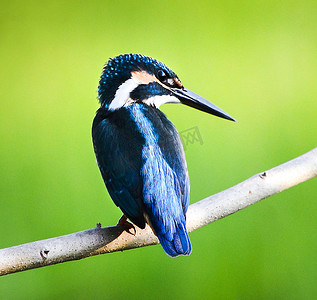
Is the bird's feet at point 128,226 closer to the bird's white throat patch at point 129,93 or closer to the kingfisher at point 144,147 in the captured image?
the kingfisher at point 144,147

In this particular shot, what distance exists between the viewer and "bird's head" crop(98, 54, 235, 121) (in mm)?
1036

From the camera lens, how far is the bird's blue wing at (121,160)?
94 centimetres

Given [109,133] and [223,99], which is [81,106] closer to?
[223,99]

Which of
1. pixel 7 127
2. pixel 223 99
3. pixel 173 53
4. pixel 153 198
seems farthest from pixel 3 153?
pixel 153 198

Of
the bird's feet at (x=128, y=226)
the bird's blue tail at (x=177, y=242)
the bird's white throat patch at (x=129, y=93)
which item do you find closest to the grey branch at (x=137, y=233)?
the bird's feet at (x=128, y=226)

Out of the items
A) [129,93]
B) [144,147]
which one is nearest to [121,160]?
[144,147]

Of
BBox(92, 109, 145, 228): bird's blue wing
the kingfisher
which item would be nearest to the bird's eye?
the kingfisher

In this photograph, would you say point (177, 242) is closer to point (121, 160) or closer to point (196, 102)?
point (121, 160)

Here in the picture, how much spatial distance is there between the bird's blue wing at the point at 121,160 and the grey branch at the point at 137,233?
9 cm

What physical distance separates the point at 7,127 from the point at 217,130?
741 millimetres

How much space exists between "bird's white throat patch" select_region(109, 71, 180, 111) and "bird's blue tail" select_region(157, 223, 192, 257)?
302mm

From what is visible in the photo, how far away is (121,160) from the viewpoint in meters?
0.98

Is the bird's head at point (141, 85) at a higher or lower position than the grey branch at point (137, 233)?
higher

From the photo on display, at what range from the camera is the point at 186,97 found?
1.07 m
